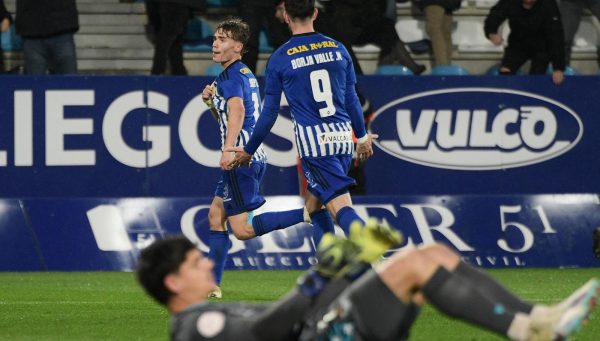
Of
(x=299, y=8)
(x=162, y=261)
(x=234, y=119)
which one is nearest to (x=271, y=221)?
(x=234, y=119)

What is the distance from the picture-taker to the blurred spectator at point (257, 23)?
48.7 feet

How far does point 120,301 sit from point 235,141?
1.50 meters

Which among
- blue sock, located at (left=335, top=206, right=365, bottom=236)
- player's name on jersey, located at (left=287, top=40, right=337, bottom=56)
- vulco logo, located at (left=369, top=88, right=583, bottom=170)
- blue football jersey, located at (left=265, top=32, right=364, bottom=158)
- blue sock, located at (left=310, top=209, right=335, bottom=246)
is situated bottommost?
vulco logo, located at (left=369, top=88, right=583, bottom=170)

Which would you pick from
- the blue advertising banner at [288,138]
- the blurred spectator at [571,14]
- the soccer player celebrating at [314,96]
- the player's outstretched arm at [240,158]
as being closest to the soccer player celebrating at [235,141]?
the player's outstretched arm at [240,158]

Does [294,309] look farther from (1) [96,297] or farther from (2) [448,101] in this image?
(2) [448,101]

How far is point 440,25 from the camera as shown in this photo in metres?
16.0

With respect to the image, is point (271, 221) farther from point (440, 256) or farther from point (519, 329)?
point (519, 329)

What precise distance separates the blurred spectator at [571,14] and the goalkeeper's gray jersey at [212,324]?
474 inches

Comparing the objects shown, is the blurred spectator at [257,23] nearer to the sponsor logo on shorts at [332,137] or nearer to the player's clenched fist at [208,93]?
the player's clenched fist at [208,93]

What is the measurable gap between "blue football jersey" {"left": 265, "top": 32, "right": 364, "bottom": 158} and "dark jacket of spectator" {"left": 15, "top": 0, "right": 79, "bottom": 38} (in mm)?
5670

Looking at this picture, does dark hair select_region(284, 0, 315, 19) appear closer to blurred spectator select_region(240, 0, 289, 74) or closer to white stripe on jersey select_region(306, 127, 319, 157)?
white stripe on jersey select_region(306, 127, 319, 157)

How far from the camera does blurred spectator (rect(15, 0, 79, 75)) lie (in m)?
14.6

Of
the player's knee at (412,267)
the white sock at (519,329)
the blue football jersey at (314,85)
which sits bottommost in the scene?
the blue football jersey at (314,85)

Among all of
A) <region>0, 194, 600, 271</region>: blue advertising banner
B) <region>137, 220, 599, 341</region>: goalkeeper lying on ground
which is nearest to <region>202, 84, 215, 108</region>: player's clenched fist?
<region>0, 194, 600, 271</region>: blue advertising banner
